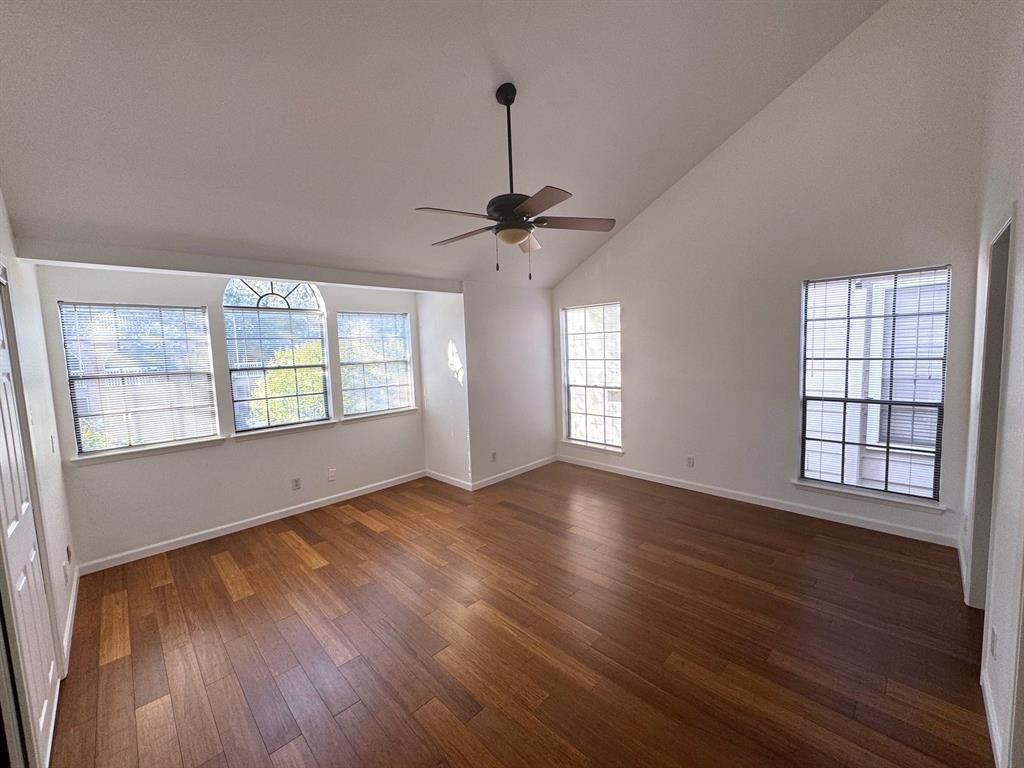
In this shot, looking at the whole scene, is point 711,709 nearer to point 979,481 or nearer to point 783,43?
point 979,481

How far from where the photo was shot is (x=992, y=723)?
1694mm

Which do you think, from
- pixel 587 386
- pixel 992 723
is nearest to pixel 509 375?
pixel 587 386

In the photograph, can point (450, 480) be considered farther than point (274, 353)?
Yes

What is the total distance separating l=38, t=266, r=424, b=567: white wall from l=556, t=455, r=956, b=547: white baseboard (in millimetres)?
3211

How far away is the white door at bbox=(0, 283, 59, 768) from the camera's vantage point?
5.08 ft

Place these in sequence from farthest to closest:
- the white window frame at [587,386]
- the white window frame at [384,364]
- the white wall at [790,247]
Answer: the white window frame at [587,386]
the white window frame at [384,364]
the white wall at [790,247]

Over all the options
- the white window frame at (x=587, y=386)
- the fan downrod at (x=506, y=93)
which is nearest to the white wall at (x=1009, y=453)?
the fan downrod at (x=506, y=93)

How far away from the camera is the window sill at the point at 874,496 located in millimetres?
3211

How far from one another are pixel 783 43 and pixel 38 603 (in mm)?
5657

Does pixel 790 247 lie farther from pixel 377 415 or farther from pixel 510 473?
pixel 377 415

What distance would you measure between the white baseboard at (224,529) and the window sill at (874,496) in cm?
447

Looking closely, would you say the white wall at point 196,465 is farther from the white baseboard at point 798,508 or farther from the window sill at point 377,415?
the white baseboard at point 798,508

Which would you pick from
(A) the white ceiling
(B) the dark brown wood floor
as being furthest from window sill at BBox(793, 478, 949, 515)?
(A) the white ceiling

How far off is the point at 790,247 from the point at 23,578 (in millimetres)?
5414
